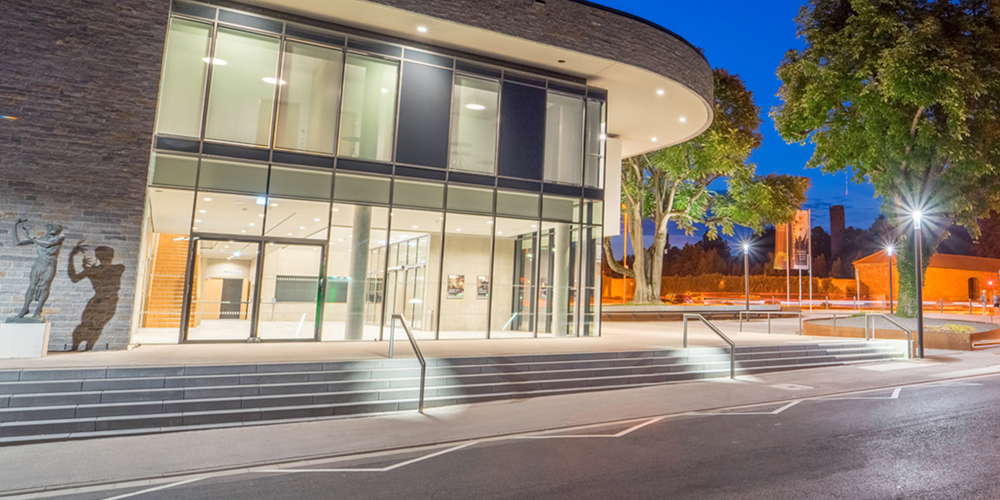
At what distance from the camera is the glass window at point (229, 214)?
43.7 feet

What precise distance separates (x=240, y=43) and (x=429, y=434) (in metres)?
10.9

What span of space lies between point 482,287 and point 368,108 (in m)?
5.63

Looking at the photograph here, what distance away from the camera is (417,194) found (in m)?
15.3

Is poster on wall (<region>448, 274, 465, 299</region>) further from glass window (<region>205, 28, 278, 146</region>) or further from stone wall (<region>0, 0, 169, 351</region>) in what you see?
stone wall (<region>0, 0, 169, 351</region>)

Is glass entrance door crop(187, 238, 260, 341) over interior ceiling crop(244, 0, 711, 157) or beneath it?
beneath

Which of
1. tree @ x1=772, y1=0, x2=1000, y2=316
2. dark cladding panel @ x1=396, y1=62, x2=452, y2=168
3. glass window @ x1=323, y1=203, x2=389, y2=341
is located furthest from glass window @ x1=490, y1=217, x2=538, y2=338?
tree @ x1=772, y1=0, x2=1000, y2=316

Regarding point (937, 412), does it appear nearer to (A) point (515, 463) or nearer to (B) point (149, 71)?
Answer: (A) point (515, 463)

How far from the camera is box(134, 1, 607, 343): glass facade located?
13.4 metres

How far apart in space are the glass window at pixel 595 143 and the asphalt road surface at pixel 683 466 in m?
10.2

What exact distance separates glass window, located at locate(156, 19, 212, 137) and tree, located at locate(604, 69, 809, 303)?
21519mm

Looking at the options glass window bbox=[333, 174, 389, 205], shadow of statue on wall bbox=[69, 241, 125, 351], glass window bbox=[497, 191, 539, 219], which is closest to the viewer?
shadow of statue on wall bbox=[69, 241, 125, 351]

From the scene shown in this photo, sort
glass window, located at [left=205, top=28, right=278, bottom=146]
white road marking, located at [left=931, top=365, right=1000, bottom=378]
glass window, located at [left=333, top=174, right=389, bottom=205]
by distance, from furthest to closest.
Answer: glass window, located at [left=333, top=174, right=389, bottom=205]
glass window, located at [left=205, top=28, right=278, bottom=146]
white road marking, located at [left=931, top=365, right=1000, bottom=378]

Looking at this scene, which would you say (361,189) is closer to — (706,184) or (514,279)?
(514,279)

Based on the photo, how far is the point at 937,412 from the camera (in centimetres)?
885
